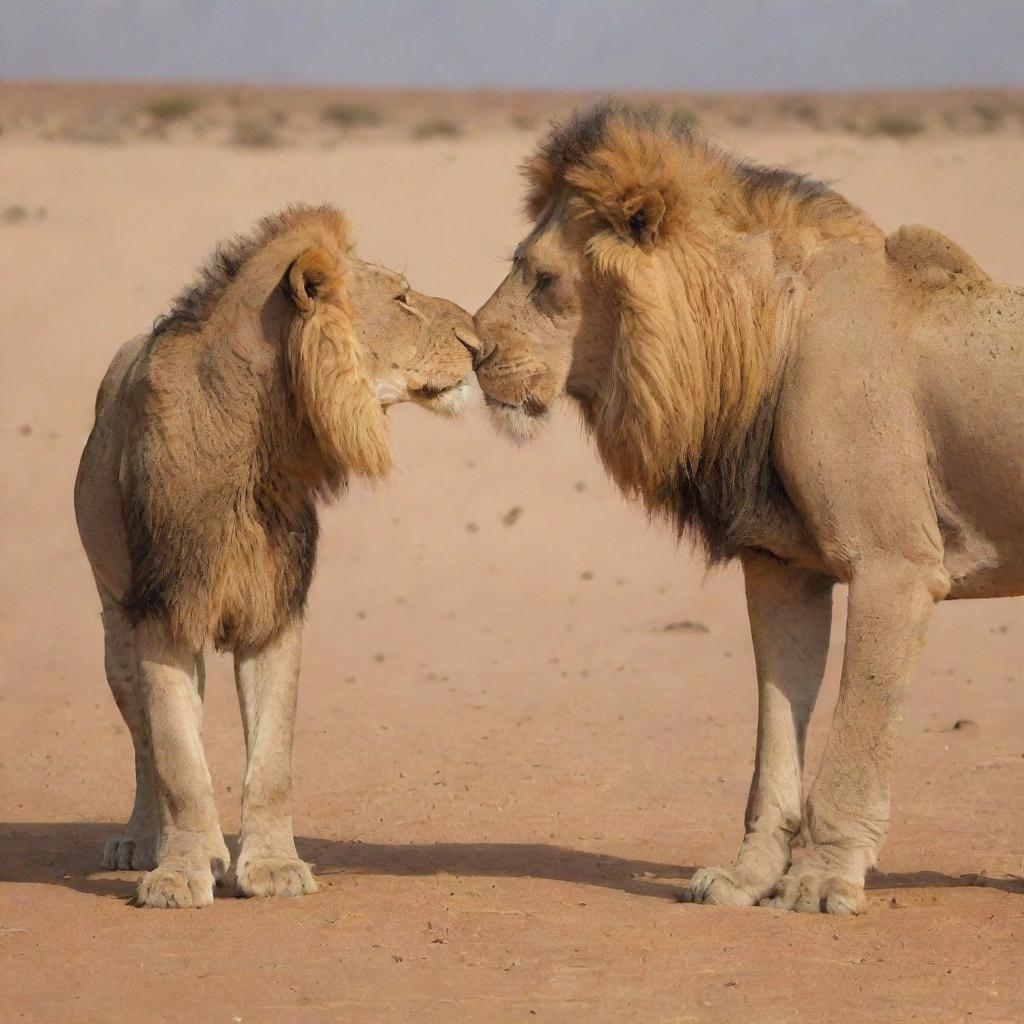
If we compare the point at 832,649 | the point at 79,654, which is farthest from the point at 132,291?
the point at 832,649

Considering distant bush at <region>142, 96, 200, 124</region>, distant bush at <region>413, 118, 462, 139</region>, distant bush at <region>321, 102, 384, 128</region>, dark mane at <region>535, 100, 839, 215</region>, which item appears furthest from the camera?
distant bush at <region>321, 102, 384, 128</region>

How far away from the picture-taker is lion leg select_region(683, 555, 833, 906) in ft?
17.1

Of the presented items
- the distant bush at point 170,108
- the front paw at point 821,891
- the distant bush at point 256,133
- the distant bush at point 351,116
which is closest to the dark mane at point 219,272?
the front paw at point 821,891

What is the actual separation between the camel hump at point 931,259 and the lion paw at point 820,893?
1600mm

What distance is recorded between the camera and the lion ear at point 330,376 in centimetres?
523

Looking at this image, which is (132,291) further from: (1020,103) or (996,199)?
(1020,103)

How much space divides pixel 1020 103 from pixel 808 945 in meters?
28.3

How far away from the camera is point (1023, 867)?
595 cm

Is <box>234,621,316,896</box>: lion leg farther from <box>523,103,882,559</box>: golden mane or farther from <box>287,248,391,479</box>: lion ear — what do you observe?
<box>523,103,882,559</box>: golden mane

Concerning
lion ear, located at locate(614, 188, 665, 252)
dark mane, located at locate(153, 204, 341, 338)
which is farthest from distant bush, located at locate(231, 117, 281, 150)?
lion ear, located at locate(614, 188, 665, 252)

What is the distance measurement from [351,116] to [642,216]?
83.5 ft

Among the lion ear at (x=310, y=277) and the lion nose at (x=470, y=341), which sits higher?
the lion ear at (x=310, y=277)

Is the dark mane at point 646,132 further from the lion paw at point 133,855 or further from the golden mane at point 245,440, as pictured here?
the lion paw at point 133,855

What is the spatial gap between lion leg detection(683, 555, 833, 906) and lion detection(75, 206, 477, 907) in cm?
106
